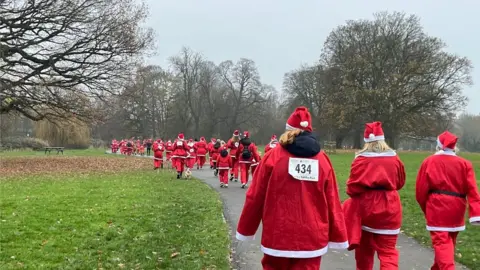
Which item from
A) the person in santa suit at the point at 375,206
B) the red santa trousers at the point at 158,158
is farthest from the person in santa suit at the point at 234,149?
the person in santa suit at the point at 375,206

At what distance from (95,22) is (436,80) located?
32.0 m

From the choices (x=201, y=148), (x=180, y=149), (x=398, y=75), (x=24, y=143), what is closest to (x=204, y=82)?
(x=24, y=143)

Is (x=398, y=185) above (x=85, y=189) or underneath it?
above

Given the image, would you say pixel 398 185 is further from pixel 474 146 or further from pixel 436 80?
pixel 474 146

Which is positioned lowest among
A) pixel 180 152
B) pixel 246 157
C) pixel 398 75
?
pixel 246 157

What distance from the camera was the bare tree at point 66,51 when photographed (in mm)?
24953

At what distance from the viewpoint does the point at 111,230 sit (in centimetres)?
849

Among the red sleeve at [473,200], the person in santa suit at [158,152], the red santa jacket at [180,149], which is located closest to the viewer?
the red sleeve at [473,200]

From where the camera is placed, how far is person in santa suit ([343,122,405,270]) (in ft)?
17.9

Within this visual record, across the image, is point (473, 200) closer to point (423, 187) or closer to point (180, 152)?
point (423, 187)

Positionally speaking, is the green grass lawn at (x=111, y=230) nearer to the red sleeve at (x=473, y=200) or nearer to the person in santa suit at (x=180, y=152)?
the red sleeve at (x=473, y=200)

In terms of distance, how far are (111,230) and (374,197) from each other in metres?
4.98

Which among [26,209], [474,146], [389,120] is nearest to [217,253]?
[26,209]

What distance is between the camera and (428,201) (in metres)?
6.03
